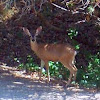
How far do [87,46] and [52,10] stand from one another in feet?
6.72

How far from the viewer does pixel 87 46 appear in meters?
14.5

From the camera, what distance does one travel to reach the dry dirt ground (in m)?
8.58

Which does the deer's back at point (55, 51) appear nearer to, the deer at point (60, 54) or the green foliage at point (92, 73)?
the deer at point (60, 54)

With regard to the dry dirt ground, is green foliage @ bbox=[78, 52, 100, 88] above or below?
above

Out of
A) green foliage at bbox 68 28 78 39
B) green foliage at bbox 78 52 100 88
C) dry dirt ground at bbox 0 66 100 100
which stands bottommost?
dry dirt ground at bbox 0 66 100 100

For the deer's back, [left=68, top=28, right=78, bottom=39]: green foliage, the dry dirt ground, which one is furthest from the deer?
[left=68, top=28, right=78, bottom=39]: green foliage

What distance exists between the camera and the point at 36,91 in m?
9.02

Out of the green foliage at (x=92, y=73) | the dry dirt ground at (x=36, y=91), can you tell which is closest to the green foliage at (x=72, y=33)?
the green foliage at (x=92, y=73)

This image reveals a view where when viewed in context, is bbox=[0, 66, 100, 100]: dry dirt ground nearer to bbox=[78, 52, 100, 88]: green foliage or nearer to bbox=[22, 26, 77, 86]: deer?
bbox=[22, 26, 77, 86]: deer

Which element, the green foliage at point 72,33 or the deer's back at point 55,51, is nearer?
the deer's back at point 55,51

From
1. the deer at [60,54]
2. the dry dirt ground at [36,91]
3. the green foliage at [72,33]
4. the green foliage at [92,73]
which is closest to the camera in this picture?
the dry dirt ground at [36,91]

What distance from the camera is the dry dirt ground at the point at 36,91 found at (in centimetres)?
858

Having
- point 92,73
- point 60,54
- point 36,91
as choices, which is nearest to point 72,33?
point 92,73

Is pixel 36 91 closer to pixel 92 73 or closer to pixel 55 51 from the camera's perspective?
pixel 55 51
